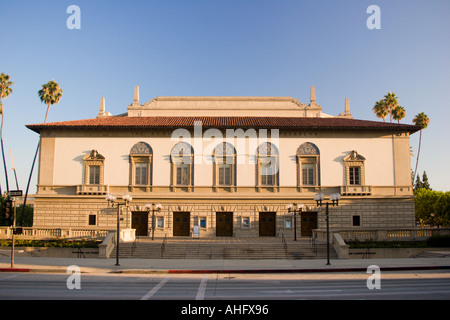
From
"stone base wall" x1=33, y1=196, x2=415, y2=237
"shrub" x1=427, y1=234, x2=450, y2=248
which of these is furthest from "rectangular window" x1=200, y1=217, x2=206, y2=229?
"shrub" x1=427, y1=234, x2=450, y2=248

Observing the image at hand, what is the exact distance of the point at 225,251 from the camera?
3053 cm

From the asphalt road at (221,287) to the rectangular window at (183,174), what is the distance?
1866 centimetres

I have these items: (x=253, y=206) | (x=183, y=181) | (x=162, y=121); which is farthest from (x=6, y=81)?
(x=253, y=206)

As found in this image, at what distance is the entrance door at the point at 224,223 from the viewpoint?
132 ft

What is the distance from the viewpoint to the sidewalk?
77.3 feet

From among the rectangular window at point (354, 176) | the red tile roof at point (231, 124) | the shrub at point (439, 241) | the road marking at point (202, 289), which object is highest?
the red tile roof at point (231, 124)

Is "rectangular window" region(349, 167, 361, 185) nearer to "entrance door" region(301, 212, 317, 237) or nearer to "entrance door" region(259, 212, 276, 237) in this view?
"entrance door" region(301, 212, 317, 237)

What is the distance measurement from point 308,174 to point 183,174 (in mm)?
12589

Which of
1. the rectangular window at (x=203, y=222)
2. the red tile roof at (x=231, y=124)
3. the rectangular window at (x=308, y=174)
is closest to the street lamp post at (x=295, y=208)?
the rectangular window at (x=308, y=174)

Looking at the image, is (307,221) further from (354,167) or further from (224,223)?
(224,223)

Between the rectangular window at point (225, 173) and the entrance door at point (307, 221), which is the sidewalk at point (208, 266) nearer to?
the entrance door at point (307, 221)

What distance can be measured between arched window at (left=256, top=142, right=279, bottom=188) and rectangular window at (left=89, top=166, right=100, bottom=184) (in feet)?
52.6

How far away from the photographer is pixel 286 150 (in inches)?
1614

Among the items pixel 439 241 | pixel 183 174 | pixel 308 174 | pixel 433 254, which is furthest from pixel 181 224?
pixel 439 241
